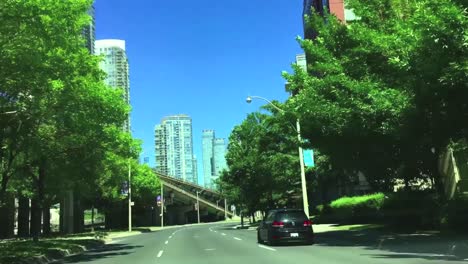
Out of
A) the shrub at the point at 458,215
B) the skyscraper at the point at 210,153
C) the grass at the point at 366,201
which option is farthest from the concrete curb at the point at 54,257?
the skyscraper at the point at 210,153

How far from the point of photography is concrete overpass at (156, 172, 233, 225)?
346ft

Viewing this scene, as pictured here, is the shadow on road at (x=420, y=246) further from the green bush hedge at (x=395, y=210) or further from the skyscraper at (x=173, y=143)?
the skyscraper at (x=173, y=143)

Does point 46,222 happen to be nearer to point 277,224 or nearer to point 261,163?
point 261,163

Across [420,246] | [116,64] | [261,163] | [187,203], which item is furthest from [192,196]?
[420,246]

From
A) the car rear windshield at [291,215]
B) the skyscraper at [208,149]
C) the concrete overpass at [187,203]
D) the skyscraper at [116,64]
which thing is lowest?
the car rear windshield at [291,215]

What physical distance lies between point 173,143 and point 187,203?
1586 centimetres

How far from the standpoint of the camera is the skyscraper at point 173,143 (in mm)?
123537

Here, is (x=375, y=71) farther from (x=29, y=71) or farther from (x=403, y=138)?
(x=29, y=71)

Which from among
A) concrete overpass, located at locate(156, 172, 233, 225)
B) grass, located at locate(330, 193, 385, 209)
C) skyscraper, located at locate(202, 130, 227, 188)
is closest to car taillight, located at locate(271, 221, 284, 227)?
grass, located at locate(330, 193, 385, 209)

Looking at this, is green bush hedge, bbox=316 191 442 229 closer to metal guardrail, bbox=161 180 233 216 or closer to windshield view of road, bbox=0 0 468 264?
windshield view of road, bbox=0 0 468 264

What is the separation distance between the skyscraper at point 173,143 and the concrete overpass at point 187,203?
7.17 metres

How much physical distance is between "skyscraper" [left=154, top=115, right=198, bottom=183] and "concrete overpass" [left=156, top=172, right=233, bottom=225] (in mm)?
7166

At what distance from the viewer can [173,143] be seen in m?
125

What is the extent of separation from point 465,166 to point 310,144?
14.3 m
